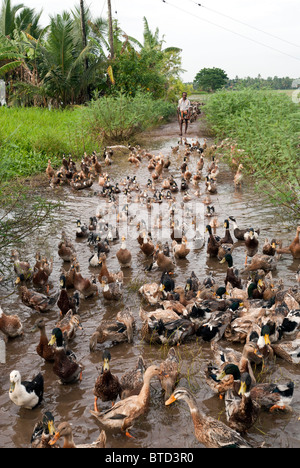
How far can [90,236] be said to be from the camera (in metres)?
9.73

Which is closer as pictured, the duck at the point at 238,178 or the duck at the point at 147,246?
the duck at the point at 147,246

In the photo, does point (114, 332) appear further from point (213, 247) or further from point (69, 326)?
point (213, 247)

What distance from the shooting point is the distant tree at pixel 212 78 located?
2685 inches

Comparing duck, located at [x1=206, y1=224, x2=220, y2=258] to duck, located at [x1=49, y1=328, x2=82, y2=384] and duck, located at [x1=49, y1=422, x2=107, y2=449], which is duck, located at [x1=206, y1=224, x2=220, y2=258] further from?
duck, located at [x1=49, y1=422, x2=107, y2=449]

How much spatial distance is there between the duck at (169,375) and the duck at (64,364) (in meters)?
1.03

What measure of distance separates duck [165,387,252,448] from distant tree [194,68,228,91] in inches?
2669

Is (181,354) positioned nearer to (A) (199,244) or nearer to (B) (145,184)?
(A) (199,244)

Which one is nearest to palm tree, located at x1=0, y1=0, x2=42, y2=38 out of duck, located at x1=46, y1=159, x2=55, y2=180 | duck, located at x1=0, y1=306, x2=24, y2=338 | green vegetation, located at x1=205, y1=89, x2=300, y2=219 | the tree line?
the tree line

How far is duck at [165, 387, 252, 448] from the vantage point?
390 centimetres

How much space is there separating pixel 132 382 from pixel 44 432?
120 cm

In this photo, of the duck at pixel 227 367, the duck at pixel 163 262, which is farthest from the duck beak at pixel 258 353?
the duck at pixel 163 262

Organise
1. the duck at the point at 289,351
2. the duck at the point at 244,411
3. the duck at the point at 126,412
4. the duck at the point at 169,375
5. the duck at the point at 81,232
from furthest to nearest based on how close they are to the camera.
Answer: the duck at the point at 81,232 < the duck at the point at 289,351 < the duck at the point at 169,375 < the duck at the point at 126,412 < the duck at the point at 244,411

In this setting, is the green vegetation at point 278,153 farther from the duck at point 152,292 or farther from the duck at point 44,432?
the duck at point 44,432

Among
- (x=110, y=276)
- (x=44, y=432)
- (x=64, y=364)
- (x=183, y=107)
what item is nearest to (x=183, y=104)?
(x=183, y=107)
